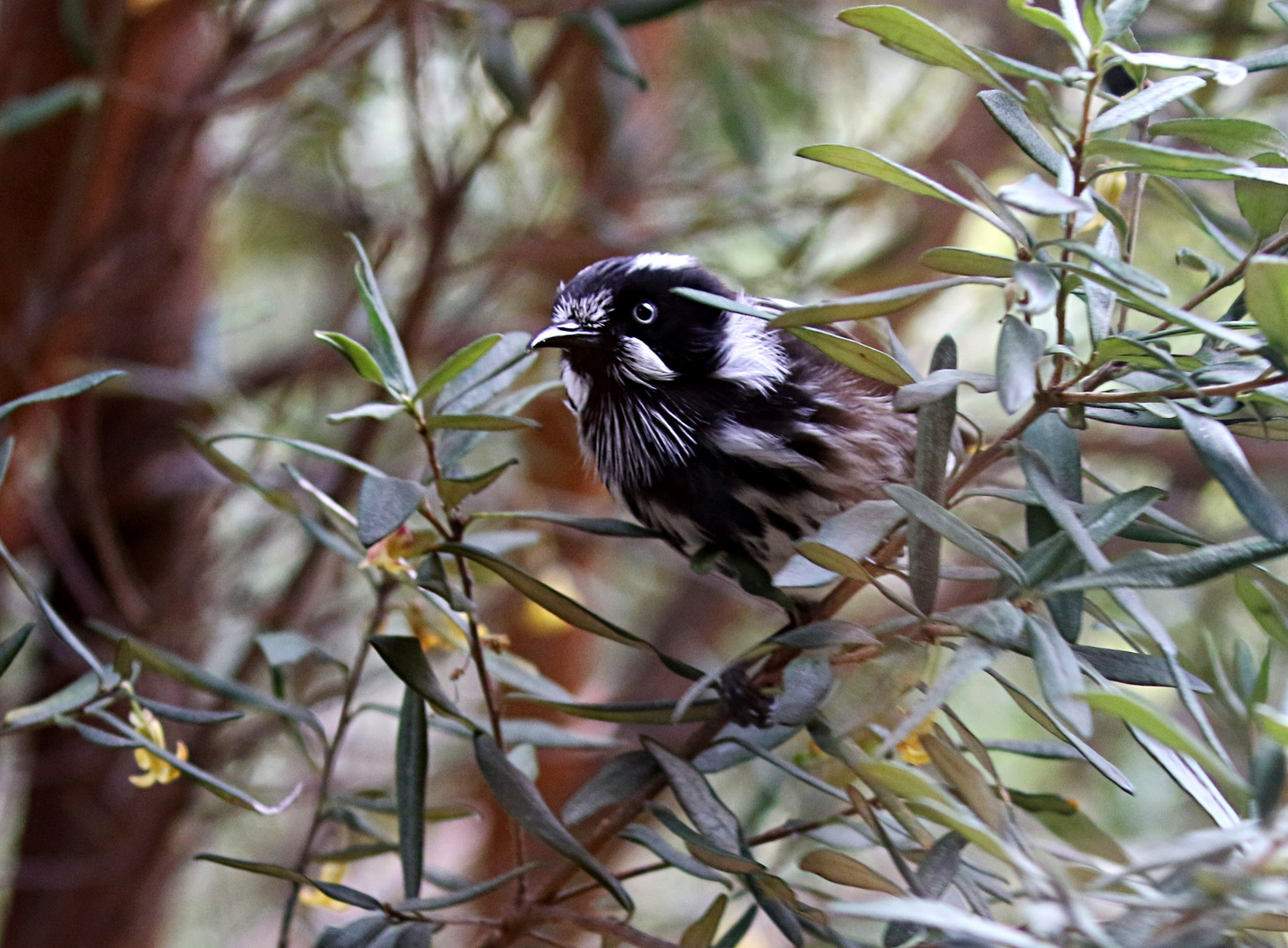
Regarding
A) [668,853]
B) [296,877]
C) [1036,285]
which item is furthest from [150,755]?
[1036,285]

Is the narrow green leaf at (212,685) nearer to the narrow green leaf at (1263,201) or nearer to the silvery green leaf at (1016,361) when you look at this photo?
the silvery green leaf at (1016,361)

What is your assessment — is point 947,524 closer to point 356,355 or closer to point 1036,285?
point 1036,285

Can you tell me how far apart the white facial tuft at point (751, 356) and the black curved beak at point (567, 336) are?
5.9 inches

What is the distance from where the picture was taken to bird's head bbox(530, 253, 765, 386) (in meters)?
1.37

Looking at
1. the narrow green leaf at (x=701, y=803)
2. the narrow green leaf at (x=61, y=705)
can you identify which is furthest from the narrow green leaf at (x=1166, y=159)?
the narrow green leaf at (x=61, y=705)

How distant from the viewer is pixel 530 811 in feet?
3.00

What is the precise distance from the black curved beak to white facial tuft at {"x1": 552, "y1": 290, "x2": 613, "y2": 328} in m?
0.01

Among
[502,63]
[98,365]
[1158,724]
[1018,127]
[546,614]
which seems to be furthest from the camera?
[98,365]

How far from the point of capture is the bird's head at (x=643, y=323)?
4.49ft

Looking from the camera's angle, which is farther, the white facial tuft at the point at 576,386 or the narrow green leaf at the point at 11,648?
the white facial tuft at the point at 576,386

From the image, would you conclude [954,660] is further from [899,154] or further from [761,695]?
[899,154]

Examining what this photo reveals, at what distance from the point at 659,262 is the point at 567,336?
0.56 ft

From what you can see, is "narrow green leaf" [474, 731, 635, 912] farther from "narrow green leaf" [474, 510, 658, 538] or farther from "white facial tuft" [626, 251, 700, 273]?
"white facial tuft" [626, 251, 700, 273]

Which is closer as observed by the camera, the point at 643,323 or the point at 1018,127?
the point at 1018,127
